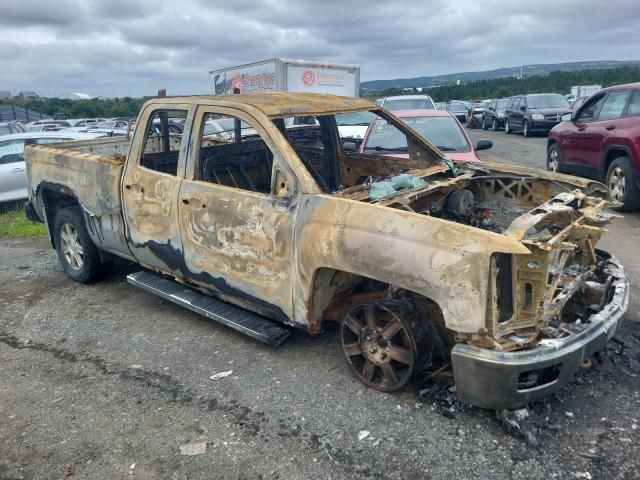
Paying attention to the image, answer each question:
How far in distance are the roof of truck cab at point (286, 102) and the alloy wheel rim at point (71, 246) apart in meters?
1.76

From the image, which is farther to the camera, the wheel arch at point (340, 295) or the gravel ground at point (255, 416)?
the wheel arch at point (340, 295)

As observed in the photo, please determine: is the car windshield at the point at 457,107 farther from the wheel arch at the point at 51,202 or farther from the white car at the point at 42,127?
the wheel arch at the point at 51,202

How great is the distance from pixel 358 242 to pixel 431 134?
513 centimetres

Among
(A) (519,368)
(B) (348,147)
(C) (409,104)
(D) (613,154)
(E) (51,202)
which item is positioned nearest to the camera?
(A) (519,368)

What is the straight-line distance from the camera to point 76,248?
19.4 feet

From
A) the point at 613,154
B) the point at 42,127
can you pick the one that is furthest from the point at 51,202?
the point at 42,127

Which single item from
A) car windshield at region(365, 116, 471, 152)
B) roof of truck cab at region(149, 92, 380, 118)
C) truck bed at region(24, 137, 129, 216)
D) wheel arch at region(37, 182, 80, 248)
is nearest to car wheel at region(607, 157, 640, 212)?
car windshield at region(365, 116, 471, 152)

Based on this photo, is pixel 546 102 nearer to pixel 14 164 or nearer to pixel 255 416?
pixel 14 164

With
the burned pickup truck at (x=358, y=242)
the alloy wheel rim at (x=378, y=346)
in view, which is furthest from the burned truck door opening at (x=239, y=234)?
the alloy wheel rim at (x=378, y=346)

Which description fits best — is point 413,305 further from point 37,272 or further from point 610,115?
point 610,115

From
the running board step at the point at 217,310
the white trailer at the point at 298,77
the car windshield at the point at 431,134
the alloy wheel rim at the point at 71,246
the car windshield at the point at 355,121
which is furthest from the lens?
the white trailer at the point at 298,77

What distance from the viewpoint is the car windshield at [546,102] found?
21.0m

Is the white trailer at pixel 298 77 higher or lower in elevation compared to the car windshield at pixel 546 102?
higher

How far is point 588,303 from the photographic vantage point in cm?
377
